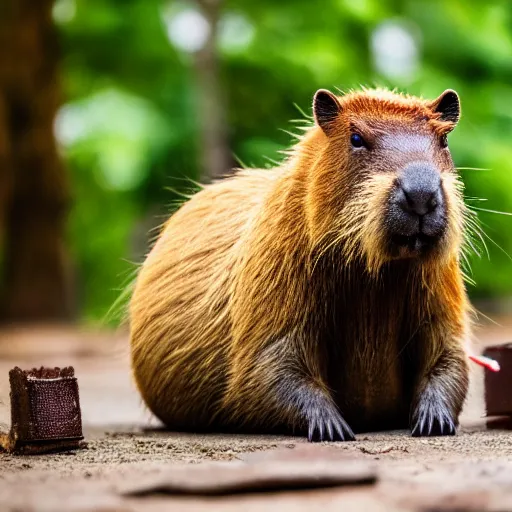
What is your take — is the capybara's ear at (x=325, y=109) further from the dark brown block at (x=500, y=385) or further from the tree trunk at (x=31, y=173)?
the tree trunk at (x=31, y=173)

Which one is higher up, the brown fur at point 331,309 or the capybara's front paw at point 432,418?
the brown fur at point 331,309

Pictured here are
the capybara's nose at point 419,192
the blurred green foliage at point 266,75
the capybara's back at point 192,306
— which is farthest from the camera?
the blurred green foliage at point 266,75

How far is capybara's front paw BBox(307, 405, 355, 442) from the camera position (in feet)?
14.3

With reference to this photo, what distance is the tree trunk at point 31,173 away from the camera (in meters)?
16.7

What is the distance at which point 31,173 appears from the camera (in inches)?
685

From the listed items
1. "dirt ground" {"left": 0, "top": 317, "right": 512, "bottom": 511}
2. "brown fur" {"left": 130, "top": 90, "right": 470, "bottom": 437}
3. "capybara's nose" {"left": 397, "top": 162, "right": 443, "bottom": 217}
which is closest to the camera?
"dirt ground" {"left": 0, "top": 317, "right": 512, "bottom": 511}

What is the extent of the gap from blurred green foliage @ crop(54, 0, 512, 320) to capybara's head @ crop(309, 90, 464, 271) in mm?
10008

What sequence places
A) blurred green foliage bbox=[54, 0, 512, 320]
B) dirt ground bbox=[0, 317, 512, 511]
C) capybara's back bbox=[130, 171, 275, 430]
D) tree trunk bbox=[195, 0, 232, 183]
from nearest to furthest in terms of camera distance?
dirt ground bbox=[0, 317, 512, 511] < capybara's back bbox=[130, 171, 275, 430] < tree trunk bbox=[195, 0, 232, 183] < blurred green foliage bbox=[54, 0, 512, 320]

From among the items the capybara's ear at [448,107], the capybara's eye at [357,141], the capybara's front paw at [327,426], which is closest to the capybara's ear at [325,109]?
the capybara's eye at [357,141]

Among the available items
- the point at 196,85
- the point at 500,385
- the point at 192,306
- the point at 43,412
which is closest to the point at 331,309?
the point at 192,306

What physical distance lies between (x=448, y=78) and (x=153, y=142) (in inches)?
187

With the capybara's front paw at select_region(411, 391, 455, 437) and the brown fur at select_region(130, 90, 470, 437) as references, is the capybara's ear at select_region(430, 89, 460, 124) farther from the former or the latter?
the capybara's front paw at select_region(411, 391, 455, 437)

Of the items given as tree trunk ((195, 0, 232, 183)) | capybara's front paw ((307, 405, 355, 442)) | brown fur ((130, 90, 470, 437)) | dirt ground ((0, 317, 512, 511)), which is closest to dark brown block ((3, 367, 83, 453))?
dirt ground ((0, 317, 512, 511))

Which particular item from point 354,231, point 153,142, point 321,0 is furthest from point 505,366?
point 153,142
